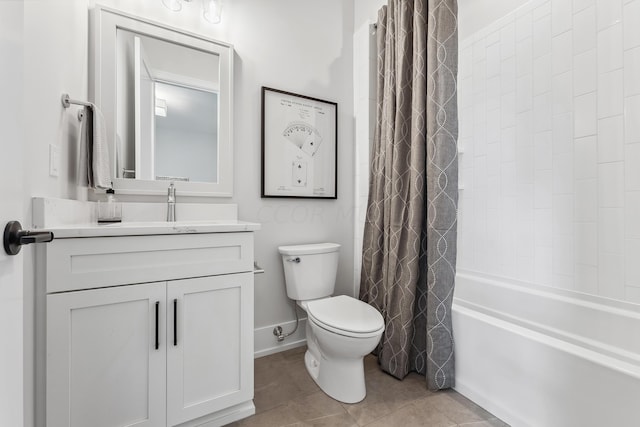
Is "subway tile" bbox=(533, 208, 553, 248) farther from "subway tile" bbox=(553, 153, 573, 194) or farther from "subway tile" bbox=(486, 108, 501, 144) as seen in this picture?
"subway tile" bbox=(486, 108, 501, 144)

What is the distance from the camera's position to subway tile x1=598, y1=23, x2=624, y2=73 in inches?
53.3

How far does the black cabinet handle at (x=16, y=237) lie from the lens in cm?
47

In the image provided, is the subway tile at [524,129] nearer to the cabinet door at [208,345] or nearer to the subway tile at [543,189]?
the subway tile at [543,189]

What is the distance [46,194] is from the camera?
3.29 ft

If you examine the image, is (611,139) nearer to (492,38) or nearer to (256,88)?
(492,38)

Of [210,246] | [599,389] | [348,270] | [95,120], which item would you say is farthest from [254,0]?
[599,389]

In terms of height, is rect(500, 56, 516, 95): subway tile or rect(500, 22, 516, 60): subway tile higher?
rect(500, 22, 516, 60): subway tile

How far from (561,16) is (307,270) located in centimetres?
203

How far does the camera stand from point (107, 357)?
1.01 meters

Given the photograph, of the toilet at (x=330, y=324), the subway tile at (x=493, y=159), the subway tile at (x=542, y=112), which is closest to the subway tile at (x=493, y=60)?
the subway tile at (x=542, y=112)

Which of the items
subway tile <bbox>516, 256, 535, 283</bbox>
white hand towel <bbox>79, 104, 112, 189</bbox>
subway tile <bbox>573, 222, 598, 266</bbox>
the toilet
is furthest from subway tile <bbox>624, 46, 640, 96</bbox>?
white hand towel <bbox>79, 104, 112, 189</bbox>

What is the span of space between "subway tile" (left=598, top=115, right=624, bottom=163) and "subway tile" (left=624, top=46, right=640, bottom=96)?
0.12 metres

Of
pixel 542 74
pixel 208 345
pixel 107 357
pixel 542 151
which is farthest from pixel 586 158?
pixel 107 357

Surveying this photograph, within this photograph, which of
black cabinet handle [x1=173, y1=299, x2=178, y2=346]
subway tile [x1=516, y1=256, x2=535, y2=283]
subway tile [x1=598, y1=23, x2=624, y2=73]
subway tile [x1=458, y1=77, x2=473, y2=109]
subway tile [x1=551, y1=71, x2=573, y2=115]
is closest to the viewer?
black cabinet handle [x1=173, y1=299, x2=178, y2=346]
